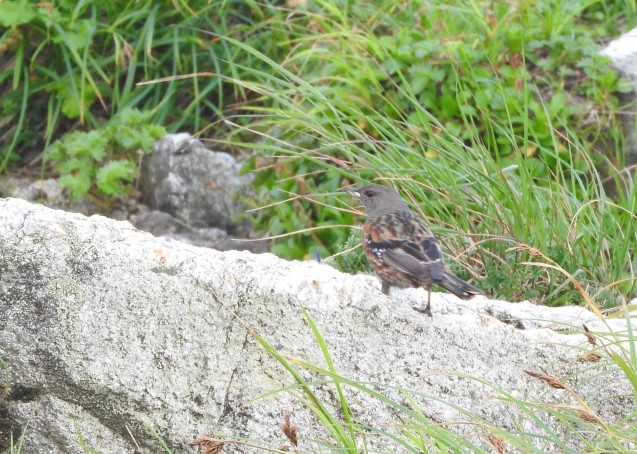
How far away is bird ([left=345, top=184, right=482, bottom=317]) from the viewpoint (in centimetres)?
351

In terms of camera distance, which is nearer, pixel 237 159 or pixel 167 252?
pixel 167 252

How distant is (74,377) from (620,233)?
2.60m

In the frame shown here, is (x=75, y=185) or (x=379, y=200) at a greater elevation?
(x=379, y=200)

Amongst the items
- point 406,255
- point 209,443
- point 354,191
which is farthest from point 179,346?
point 354,191

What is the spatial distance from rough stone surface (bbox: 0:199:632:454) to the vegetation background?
1.22 metres

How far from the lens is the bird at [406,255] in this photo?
351 cm

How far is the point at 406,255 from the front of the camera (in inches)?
145

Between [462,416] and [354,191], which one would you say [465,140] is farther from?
[462,416]

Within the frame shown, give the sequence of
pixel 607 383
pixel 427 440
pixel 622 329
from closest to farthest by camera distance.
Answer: pixel 427 440, pixel 607 383, pixel 622 329

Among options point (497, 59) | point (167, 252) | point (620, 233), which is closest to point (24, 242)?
point (167, 252)

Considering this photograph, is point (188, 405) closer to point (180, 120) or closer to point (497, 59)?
point (497, 59)

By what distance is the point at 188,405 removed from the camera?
3039 millimetres

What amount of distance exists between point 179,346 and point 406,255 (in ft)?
3.13

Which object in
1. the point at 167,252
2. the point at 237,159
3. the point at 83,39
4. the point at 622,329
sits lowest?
the point at 237,159
